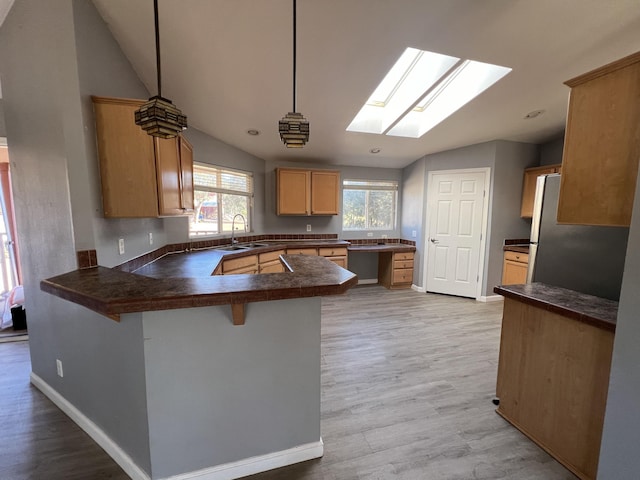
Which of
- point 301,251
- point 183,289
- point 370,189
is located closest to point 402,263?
point 370,189

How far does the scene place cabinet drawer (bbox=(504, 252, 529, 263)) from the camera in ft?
13.6

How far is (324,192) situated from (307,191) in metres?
0.32

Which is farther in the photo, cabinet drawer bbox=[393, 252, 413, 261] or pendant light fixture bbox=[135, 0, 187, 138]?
cabinet drawer bbox=[393, 252, 413, 261]

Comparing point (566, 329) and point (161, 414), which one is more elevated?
point (566, 329)

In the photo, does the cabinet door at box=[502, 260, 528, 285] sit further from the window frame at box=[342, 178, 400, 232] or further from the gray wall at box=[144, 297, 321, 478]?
the gray wall at box=[144, 297, 321, 478]

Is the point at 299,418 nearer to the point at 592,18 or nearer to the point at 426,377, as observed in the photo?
the point at 426,377

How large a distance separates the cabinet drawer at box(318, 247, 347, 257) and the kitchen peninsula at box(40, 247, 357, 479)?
3152 millimetres

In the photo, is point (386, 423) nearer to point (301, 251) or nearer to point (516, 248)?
point (301, 251)

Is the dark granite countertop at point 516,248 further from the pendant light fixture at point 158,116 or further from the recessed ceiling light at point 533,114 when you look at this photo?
the pendant light fixture at point 158,116

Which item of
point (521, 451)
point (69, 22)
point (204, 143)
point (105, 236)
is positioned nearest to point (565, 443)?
point (521, 451)

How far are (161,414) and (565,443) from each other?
2.24m

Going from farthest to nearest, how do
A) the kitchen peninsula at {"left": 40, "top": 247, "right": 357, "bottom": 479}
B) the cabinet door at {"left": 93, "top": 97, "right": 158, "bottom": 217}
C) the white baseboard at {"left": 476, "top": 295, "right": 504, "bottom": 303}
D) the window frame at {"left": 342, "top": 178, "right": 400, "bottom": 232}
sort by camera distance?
the window frame at {"left": 342, "top": 178, "right": 400, "bottom": 232}
the white baseboard at {"left": 476, "top": 295, "right": 504, "bottom": 303}
the cabinet door at {"left": 93, "top": 97, "right": 158, "bottom": 217}
the kitchen peninsula at {"left": 40, "top": 247, "right": 357, "bottom": 479}

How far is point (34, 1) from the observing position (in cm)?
159

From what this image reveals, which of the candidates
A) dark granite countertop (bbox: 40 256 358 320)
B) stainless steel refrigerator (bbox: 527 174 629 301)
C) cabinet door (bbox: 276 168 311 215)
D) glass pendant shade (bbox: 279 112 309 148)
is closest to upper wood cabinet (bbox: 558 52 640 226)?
stainless steel refrigerator (bbox: 527 174 629 301)
